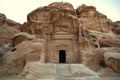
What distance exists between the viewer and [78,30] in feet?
96.7

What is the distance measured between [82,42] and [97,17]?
11.6m

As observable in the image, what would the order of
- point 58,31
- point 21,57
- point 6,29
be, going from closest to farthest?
point 21,57 → point 58,31 → point 6,29

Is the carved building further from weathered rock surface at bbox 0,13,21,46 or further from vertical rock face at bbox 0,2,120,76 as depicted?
weathered rock surface at bbox 0,13,21,46

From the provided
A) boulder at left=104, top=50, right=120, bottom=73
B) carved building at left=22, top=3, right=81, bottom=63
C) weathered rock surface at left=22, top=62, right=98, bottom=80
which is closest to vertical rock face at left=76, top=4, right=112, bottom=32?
carved building at left=22, top=3, right=81, bottom=63

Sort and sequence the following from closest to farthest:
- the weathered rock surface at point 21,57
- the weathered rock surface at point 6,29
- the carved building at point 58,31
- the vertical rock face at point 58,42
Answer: the weathered rock surface at point 21,57 < the vertical rock face at point 58,42 < the carved building at point 58,31 < the weathered rock surface at point 6,29

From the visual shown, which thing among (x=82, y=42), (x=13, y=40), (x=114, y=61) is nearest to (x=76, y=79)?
(x=114, y=61)

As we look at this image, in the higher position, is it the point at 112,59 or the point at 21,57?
the point at 21,57

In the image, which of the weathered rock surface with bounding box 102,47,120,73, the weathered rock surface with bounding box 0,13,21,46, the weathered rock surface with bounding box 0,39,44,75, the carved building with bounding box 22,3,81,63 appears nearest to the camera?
the weathered rock surface with bounding box 0,39,44,75

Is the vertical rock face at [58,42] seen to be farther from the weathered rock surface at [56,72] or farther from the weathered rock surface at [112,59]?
the weathered rock surface at [56,72]

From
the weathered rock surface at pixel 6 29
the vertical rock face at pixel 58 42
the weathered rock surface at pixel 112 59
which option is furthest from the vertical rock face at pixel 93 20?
the weathered rock surface at pixel 6 29

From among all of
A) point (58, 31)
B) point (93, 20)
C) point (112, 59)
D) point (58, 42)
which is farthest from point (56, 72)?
point (93, 20)

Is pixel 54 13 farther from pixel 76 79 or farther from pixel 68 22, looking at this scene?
pixel 76 79

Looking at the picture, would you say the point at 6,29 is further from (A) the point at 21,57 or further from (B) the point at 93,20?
(B) the point at 93,20

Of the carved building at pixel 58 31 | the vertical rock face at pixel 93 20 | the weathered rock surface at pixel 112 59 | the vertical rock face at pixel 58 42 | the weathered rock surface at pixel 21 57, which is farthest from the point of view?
the vertical rock face at pixel 93 20
